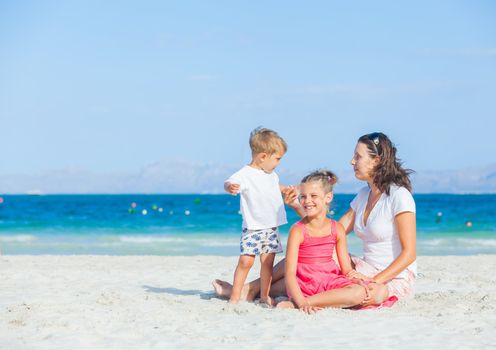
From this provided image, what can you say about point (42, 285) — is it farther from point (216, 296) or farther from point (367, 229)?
point (367, 229)

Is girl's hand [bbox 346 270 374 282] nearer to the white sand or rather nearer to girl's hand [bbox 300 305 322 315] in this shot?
the white sand

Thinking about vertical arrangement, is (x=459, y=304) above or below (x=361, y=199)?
below

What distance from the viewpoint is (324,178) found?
19.5 feet

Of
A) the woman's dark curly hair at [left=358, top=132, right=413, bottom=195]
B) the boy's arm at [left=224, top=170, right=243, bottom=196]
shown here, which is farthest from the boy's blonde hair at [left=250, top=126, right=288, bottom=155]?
the woman's dark curly hair at [left=358, top=132, right=413, bottom=195]

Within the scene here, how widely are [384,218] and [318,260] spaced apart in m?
0.62

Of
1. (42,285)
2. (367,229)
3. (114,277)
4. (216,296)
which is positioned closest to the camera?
(367,229)

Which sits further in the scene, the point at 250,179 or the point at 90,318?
the point at 250,179

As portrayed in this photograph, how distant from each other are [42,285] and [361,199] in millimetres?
3771

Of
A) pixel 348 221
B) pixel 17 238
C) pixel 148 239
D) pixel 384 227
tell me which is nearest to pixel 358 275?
pixel 384 227

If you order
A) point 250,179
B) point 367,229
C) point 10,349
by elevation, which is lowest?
point 10,349

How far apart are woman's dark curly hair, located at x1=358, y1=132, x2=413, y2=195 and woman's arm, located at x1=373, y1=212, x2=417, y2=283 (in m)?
0.27

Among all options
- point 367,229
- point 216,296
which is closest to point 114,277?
point 216,296

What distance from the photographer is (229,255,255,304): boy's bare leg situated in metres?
6.29

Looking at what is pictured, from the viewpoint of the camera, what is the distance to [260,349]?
467 cm
